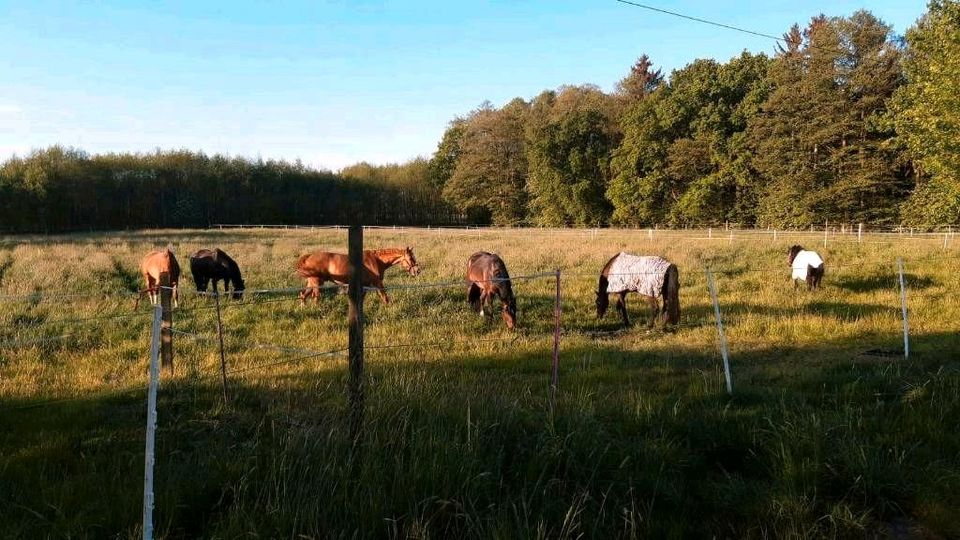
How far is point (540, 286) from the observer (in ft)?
47.9

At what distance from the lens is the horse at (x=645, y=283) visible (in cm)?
1066

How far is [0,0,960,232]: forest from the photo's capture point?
3155 cm

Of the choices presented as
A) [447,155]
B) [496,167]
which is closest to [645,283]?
[496,167]

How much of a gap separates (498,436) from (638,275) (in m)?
7.71

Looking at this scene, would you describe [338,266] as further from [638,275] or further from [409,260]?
[638,275]

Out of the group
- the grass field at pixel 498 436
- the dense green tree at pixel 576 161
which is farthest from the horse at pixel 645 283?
the dense green tree at pixel 576 161

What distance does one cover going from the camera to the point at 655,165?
48.6 m

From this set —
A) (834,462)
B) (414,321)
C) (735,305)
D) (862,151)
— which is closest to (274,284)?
(414,321)

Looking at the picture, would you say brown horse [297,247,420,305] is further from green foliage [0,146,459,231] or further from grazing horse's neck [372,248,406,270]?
green foliage [0,146,459,231]

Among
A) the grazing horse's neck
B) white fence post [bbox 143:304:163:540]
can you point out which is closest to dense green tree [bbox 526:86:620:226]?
the grazing horse's neck

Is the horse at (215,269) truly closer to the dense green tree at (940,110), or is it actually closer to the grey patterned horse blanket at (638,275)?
the grey patterned horse blanket at (638,275)

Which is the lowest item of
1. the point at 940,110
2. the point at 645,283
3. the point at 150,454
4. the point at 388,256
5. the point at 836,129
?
the point at 150,454

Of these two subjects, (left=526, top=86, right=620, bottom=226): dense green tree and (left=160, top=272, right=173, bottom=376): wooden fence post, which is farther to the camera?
(left=526, top=86, right=620, bottom=226): dense green tree

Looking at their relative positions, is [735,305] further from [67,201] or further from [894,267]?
[67,201]
